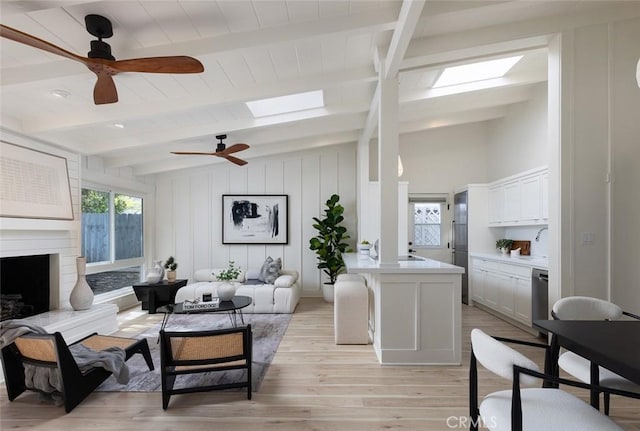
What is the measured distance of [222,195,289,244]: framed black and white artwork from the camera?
6.77 meters

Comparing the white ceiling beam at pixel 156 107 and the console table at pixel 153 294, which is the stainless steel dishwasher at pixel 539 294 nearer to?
the white ceiling beam at pixel 156 107

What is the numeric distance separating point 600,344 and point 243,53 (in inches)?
127

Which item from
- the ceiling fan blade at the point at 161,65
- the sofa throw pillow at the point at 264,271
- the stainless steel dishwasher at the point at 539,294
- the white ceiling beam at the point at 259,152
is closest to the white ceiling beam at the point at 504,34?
the ceiling fan blade at the point at 161,65

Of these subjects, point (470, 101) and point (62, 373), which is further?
point (470, 101)

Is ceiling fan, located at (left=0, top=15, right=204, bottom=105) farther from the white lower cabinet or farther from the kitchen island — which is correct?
the white lower cabinet

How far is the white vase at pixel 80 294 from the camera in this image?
4.00 metres

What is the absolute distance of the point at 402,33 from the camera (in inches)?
105

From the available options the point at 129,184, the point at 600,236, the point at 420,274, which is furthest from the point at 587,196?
the point at 129,184

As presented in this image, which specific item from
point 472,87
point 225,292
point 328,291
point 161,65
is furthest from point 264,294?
point 472,87

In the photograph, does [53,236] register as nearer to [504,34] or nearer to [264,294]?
[264,294]

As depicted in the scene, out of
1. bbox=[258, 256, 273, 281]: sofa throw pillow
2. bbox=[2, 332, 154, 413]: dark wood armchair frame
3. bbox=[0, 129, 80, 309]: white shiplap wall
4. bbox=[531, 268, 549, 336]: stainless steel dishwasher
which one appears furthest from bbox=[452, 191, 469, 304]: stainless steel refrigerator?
bbox=[0, 129, 80, 309]: white shiplap wall

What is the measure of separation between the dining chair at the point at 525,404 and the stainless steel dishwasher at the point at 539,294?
2.54 meters

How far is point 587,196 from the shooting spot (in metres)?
3.38

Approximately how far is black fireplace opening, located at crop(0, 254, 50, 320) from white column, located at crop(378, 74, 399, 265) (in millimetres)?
3953
